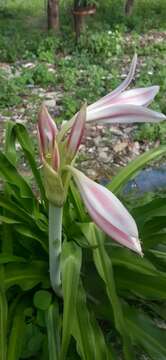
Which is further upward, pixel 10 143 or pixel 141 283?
pixel 10 143

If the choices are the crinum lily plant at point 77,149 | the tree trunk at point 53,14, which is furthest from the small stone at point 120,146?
the crinum lily plant at point 77,149

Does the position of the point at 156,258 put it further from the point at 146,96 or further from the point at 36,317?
the point at 146,96

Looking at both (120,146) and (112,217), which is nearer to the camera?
(112,217)

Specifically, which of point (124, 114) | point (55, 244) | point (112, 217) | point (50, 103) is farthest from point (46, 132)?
point (50, 103)

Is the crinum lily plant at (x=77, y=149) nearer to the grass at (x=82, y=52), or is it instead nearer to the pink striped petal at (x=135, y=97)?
the pink striped petal at (x=135, y=97)

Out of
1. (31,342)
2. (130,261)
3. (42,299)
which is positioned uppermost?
(130,261)

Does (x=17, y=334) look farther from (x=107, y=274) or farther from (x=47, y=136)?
(x=47, y=136)

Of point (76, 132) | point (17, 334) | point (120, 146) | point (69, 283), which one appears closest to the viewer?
point (76, 132)
